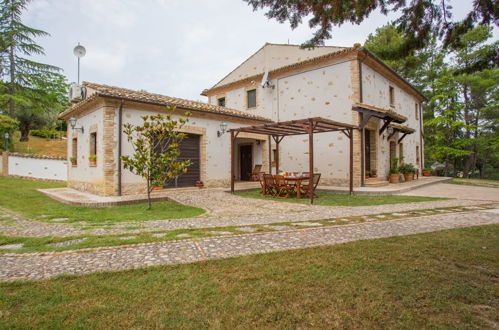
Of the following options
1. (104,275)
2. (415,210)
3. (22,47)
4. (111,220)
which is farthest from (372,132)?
(22,47)

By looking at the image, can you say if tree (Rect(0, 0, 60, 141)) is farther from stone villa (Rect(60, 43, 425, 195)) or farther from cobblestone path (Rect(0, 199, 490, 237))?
cobblestone path (Rect(0, 199, 490, 237))

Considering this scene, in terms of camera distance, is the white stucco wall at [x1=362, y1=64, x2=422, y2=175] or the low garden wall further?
the low garden wall

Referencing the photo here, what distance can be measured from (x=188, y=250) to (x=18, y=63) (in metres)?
29.1

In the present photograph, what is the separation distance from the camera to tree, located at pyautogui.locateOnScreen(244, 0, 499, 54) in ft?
10.0

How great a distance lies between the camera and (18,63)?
22.7 metres

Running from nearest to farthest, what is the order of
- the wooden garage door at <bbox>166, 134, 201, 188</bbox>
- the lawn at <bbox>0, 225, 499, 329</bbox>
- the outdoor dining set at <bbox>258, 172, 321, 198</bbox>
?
the lawn at <bbox>0, 225, 499, 329</bbox>
the outdoor dining set at <bbox>258, 172, 321, 198</bbox>
the wooden garage door at <bbox>166, 134, 201, 188</bbox>

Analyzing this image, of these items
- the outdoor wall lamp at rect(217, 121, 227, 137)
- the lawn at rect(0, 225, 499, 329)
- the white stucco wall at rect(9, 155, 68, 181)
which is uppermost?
the outdoor wall lamp at rect(217, 121, 227, 137)

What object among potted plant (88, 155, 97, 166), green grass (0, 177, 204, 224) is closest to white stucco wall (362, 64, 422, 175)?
green grass (0, 177, 204, 224)

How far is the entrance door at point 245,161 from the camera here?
13878 mm

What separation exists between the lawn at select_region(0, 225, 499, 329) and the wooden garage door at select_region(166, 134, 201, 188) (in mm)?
7511

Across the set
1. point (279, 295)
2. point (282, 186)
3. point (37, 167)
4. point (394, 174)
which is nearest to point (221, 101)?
point (282, 186)

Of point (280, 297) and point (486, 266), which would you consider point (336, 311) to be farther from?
point (486, 266)

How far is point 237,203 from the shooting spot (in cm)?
725

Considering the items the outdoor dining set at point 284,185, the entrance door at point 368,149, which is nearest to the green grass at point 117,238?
the outdoor dining set at point 284,185
